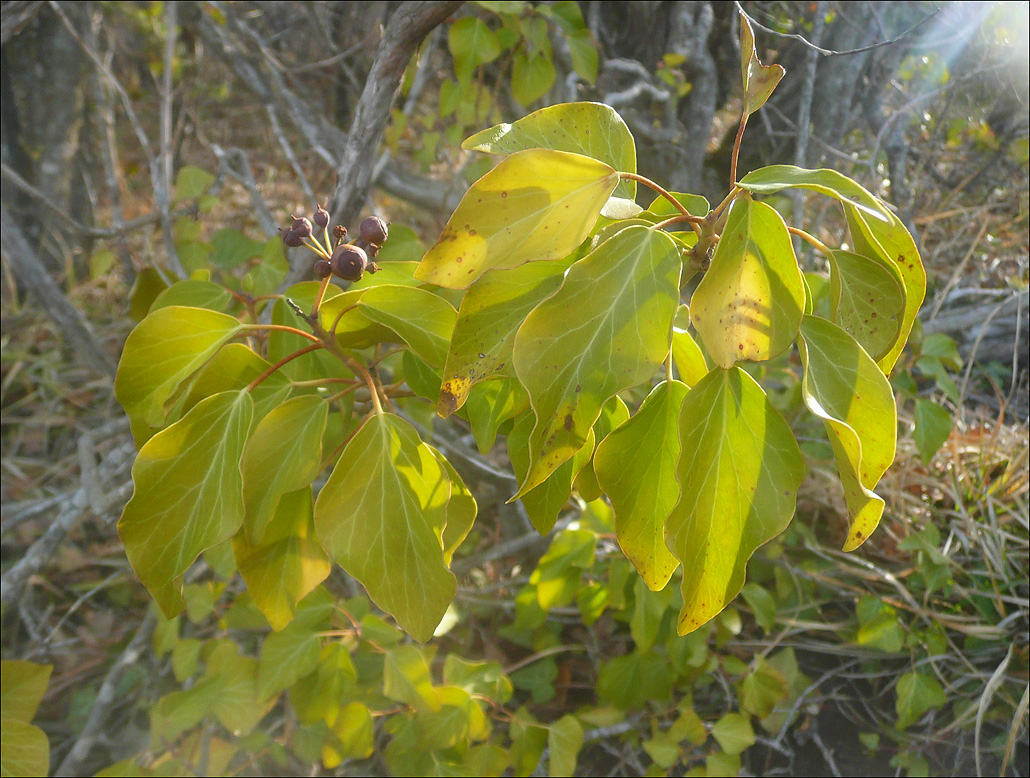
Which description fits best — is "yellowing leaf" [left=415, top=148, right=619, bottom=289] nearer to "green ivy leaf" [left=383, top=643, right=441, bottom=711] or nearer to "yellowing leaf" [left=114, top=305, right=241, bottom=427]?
"yellowing leaf" [left=114, top=305, right=241, bottom=427]

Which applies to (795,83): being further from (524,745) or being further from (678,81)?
(524,745)

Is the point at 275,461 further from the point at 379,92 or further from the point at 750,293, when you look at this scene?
the point at 379,92

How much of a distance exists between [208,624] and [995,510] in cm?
183

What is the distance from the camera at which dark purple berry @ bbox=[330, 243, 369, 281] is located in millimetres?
538

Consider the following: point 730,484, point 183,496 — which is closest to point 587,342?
point 730,484

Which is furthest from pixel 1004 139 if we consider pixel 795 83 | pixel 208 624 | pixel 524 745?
pixel 208 624

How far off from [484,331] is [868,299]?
0.85 feet

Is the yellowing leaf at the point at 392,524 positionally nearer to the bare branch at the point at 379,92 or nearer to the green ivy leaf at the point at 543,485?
the green ivy leaf at the point at 543,485

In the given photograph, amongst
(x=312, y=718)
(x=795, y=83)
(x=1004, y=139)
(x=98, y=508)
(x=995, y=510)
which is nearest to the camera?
(x=98, y=508)

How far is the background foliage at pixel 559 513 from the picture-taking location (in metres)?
1.09

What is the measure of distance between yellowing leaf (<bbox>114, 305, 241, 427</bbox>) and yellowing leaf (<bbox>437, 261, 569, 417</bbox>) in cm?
24

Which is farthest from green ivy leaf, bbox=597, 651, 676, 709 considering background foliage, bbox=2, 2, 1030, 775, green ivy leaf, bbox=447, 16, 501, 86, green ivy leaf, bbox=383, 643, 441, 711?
green ivy leaf, bbox=447, 16, 501, 86

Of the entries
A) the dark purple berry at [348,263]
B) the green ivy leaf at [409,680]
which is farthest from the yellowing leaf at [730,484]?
the green ivy leaf at [409,680]

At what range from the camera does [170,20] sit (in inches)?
53.4
